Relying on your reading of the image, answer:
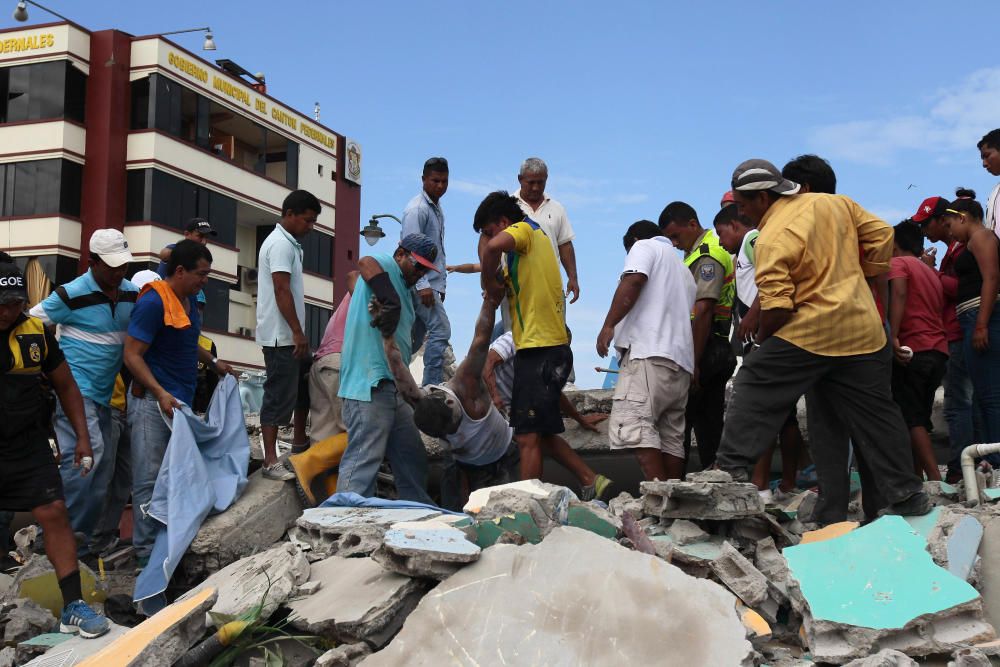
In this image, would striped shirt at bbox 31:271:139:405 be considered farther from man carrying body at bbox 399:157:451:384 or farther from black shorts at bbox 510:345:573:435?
black shorts at bbox 510:345:573:435

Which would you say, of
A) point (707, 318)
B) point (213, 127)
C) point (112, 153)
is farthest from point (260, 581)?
point (213, 127)

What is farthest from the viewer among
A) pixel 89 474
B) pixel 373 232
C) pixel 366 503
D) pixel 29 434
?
pixel 373 232

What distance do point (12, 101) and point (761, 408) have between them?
23958 millimetres

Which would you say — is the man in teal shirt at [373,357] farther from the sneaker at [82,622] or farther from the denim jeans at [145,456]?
the sneaker at [82,622]

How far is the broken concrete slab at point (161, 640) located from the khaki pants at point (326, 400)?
212 centimetres

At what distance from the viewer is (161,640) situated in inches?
143

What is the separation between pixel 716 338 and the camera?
235 inches

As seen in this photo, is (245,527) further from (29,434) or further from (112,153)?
(112,153)

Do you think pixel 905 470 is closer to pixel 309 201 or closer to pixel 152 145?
pixel 309 201

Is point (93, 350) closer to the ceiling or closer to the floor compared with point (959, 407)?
closer to the ceiling

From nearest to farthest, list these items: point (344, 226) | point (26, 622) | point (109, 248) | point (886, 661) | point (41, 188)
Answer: point (886, 661)
point (26, 622)
point (109, 248)
point (41, 188)
point (344, 226)

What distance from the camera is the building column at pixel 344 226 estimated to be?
30344 mm

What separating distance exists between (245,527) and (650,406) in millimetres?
2326

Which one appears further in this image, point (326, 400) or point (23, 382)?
point (326, 400)
